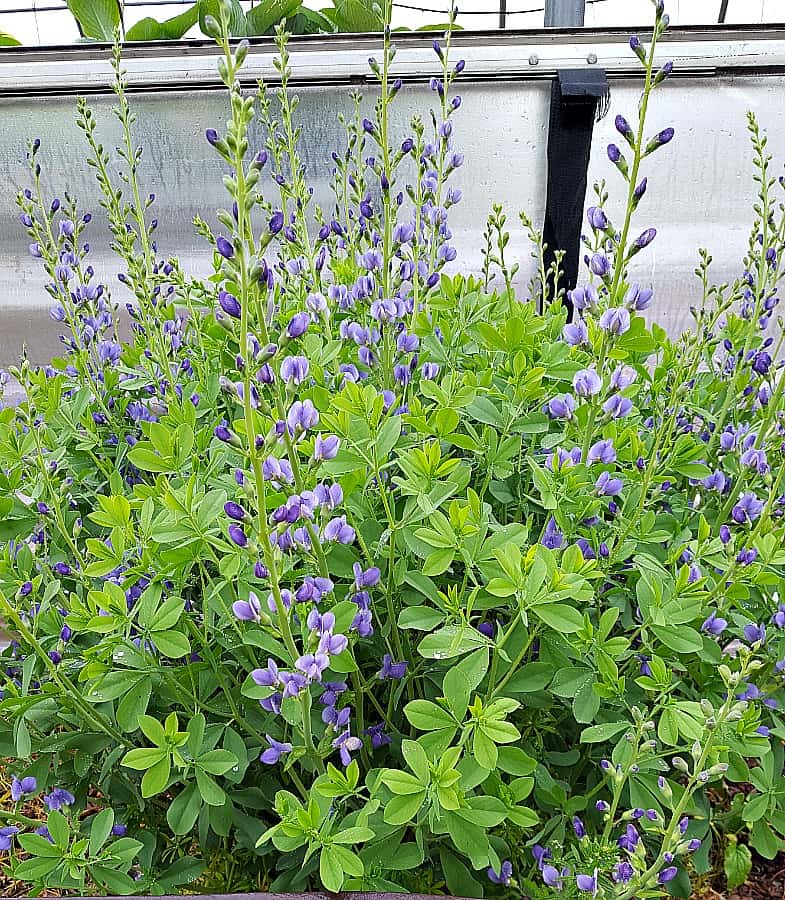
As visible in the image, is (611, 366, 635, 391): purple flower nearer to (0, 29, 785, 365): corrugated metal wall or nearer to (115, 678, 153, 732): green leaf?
(115, 678, 153, 732): green leaf

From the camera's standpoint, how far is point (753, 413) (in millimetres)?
1370

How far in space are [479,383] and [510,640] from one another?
0.35m

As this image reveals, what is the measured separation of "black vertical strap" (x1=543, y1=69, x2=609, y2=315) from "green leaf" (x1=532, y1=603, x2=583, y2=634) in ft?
4.73

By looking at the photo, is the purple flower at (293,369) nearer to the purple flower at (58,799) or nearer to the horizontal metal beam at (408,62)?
the purple flower at (58,799)

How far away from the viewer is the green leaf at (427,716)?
2.72ft

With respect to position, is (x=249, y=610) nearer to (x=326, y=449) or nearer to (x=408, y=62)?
(x=326, y=449)

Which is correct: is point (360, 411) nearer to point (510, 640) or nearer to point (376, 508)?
point (376, 508)

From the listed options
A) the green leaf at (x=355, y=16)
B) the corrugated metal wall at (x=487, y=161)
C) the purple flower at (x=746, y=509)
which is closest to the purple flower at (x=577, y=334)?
the purple flower at (x=746, y=509)

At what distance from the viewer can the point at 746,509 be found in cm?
108

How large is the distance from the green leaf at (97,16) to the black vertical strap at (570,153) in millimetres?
1640

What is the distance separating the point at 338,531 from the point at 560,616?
0.79ft

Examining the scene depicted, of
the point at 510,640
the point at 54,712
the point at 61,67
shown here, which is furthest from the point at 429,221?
the point at 61,67

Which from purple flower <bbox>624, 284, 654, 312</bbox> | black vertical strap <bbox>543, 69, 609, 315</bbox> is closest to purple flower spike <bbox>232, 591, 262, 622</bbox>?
purple flower <bbox>624, 284, 654, 312</bbox>

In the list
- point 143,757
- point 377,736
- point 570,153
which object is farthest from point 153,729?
point 570,153
